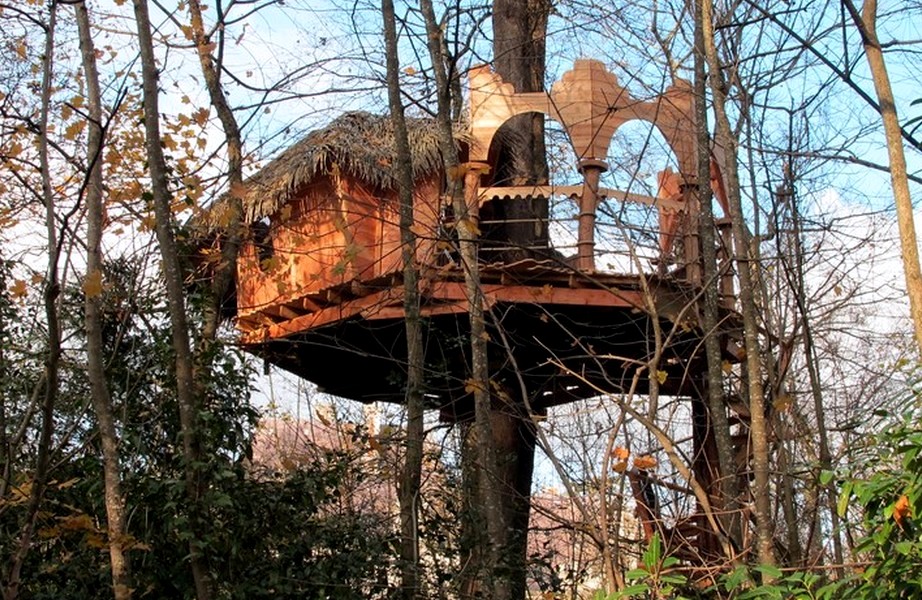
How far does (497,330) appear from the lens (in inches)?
318

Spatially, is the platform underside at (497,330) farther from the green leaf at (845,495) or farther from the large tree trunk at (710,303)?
the green leaf at (845,495)

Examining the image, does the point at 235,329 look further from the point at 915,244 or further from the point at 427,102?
the point at 915,244

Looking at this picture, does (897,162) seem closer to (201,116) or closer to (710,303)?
(710,303)

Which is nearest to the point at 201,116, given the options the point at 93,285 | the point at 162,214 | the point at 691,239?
the point at 162,214

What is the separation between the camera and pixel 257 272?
383 inches

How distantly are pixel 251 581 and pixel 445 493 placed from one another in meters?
1.74

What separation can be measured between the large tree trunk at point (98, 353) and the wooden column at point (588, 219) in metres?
4.07

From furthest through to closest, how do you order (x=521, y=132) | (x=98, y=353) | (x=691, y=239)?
1. (x=521, y=132)
2. (x=691, y=239)
3. (x=98, y=353)

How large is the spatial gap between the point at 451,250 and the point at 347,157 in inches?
55.2

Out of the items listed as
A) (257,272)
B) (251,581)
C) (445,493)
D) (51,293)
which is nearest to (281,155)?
(257,272)

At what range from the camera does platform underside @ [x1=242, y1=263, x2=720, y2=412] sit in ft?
A: 27.7

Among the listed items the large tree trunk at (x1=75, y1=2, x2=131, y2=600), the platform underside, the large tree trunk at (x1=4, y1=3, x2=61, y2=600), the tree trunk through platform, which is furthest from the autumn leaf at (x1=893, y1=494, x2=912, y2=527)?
the platform underside

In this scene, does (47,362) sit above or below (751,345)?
below

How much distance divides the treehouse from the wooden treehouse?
0.05 ft
